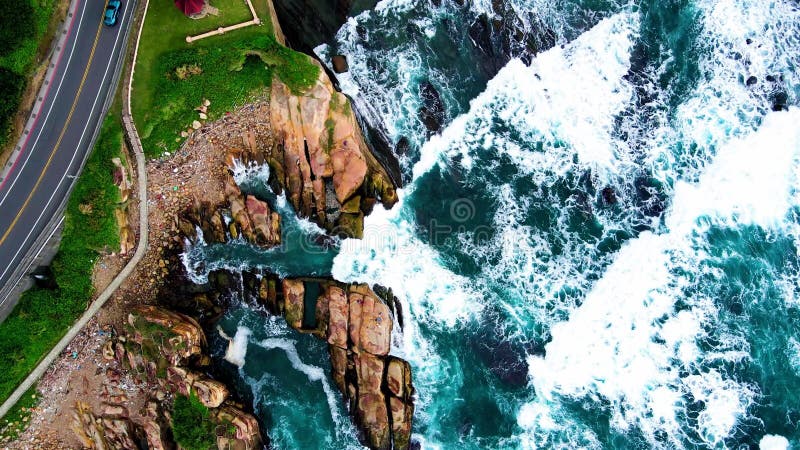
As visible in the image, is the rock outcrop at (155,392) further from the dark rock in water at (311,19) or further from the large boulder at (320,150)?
the dark rock in water at (311,19)

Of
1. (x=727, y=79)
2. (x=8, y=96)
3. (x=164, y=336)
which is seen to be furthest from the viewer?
(x=727, y=79)

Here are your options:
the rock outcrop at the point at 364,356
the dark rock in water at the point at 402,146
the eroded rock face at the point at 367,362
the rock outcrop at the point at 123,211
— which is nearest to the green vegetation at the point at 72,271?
the rock outcrop at the point at 123,211

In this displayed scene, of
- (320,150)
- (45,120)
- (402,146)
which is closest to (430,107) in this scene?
(402,146)

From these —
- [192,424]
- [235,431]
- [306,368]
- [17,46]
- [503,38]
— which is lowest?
[235,431]

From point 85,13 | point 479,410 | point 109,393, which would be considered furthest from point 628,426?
point 85,13

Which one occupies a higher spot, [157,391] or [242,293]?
[242,293]

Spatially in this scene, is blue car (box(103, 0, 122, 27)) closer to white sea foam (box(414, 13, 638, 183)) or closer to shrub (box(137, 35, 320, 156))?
shrub (box(137, 35, 320, 156))

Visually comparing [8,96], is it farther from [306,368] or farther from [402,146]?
[306,368]
